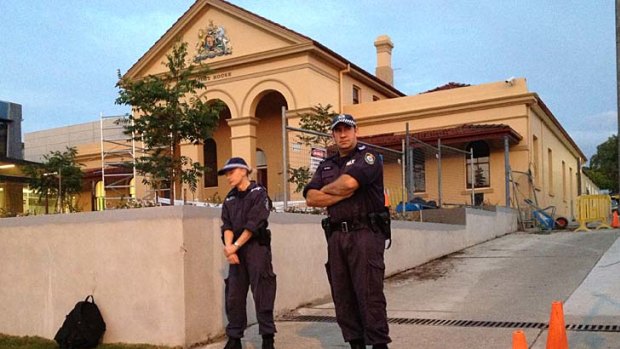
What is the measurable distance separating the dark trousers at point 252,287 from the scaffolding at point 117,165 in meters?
4.43

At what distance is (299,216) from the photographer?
8141mm

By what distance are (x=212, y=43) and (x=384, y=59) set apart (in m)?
10.4

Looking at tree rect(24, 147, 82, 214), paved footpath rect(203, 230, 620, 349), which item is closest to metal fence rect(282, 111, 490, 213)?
paved footpath rect(203, 230, 620, 349)

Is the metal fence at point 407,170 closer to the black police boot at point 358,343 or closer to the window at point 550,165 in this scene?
the black police boot at point 358,343

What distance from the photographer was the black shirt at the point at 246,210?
555cm

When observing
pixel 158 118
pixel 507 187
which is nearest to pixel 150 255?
pixel 158 118

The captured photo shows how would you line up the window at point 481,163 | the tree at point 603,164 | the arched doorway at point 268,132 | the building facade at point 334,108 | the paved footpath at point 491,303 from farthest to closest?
the tree at point 603,164
the arched doorway at point 268,132
the window at point 481,163
the building facade at point 334,108
the paved footpath at point 491,303

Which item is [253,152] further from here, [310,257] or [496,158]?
[310,257]

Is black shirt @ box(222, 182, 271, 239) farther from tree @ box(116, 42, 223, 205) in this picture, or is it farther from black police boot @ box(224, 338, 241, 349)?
tree @ box(116, 42, 223, 205)

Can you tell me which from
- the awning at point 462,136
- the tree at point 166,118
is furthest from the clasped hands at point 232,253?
the awning at point 462,136

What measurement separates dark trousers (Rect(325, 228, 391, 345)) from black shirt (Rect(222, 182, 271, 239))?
41.7 inches

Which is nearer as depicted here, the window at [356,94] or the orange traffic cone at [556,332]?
the orange traffic cone at [556,332]

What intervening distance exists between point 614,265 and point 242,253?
6.91m

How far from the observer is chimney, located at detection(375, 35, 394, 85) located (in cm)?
3231
